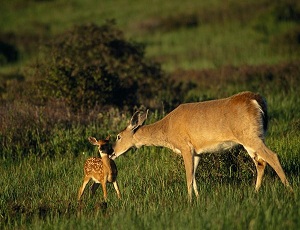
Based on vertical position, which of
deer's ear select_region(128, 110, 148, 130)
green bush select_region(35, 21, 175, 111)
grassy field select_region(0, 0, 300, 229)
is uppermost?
green bush select_region(35, 21, 175, 111)

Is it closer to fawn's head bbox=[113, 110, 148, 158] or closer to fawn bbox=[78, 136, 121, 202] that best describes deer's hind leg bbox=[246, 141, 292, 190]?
fawn bbox=[78, 136, 121, 202]

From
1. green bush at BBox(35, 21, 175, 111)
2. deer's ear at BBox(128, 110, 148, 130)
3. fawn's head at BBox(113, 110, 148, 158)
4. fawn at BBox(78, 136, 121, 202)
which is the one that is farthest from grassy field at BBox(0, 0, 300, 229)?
green bush at BBox(35, 21, 175, 111)

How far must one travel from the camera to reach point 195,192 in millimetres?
9719

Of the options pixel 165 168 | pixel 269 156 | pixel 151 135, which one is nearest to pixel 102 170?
pixel 151 135

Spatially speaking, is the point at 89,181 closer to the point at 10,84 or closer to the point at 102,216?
the point at 102,216

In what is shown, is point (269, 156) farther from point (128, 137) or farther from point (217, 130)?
point (128, 137)

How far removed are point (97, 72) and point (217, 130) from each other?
7028mm

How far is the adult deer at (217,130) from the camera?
30.7ft

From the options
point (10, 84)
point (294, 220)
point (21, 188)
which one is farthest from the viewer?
point (10, 84)

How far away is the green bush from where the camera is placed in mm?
16203

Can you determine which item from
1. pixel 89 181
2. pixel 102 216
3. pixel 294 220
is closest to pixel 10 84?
pixel 89 181

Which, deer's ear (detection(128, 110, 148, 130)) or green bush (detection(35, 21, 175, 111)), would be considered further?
green bush (detection(35, 21, 175, 111))

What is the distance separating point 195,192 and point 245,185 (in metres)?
0.74

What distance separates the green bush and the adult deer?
5283 mm
